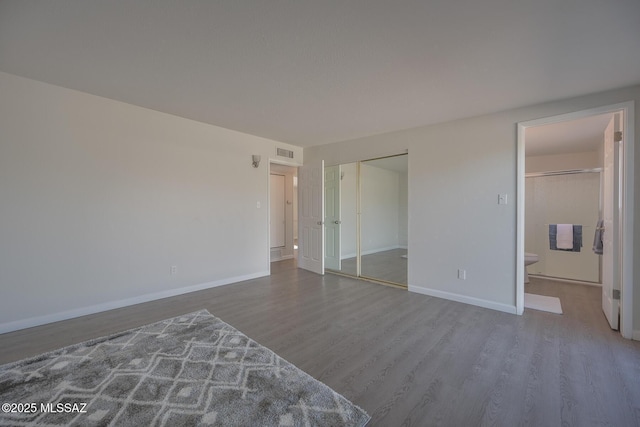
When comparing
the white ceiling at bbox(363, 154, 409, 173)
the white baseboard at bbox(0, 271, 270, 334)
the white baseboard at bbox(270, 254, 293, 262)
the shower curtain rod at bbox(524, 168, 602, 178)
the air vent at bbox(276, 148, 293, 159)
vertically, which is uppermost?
the white ceiling at bbox(363, 154, 409, 173)

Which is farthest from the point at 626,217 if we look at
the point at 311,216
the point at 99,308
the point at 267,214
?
the point at 99,308

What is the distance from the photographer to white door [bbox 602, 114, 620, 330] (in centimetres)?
267

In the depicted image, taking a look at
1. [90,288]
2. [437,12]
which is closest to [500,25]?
[437,12]

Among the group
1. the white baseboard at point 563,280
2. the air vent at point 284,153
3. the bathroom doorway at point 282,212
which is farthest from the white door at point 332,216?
the white baseboard at point 563,280

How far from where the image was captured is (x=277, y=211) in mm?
6492

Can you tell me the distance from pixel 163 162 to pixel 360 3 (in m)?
3.07

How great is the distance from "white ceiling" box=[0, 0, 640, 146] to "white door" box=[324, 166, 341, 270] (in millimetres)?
1984

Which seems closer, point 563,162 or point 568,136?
point 568,136

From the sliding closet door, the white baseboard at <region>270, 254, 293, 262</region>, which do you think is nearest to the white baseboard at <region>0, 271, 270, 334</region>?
the white baseboard at <region>270, 254, 293, 262</region>

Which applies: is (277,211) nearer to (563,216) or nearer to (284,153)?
(284,153)

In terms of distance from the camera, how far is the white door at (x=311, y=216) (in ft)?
16.5

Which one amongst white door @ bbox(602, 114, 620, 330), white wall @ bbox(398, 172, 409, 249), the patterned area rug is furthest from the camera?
white wall @ bbox(398, 172, 409, 249)

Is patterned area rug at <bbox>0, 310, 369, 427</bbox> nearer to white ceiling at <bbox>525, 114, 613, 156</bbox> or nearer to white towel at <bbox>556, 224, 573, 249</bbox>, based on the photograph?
white ceiling at <bbox>525, 114, 613, 156</bbox>

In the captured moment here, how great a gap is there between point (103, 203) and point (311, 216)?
3.21 m
